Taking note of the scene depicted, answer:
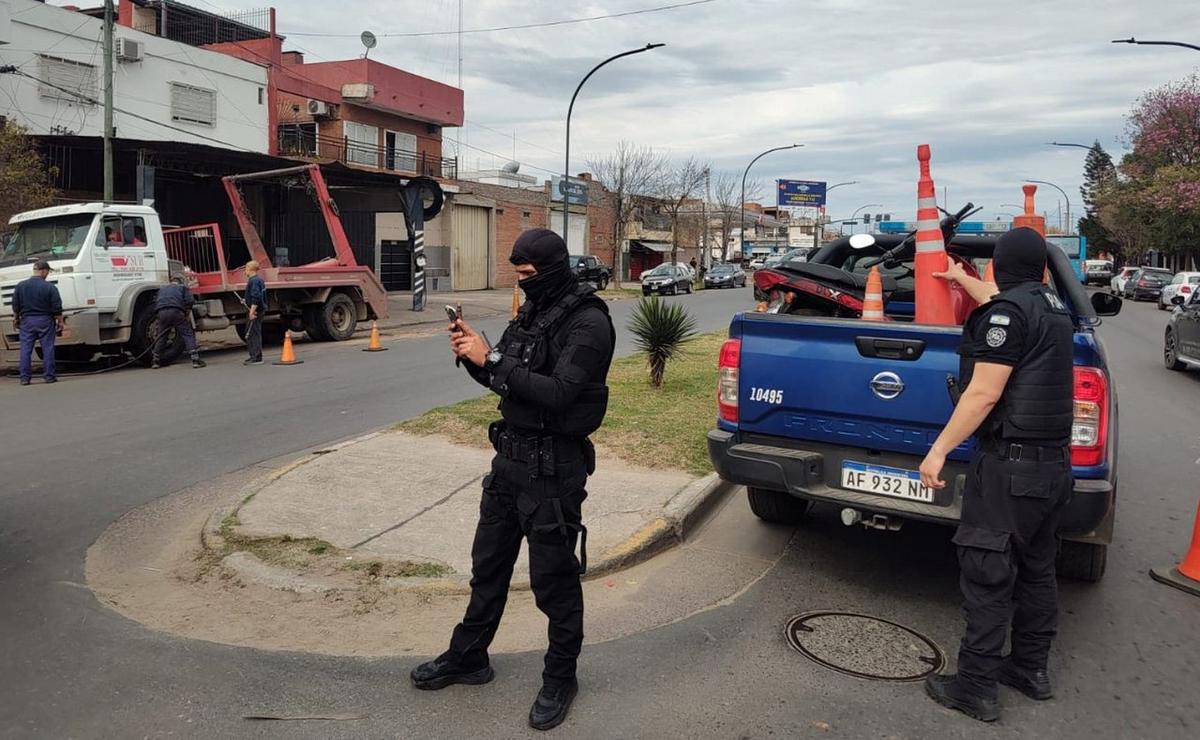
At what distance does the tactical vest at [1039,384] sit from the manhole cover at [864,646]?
1.09 m

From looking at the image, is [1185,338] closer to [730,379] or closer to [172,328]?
[730,379]

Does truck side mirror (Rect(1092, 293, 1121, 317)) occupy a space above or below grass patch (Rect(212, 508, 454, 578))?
above

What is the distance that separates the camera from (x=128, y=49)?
80.3ft

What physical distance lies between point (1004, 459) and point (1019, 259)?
793 millimetres

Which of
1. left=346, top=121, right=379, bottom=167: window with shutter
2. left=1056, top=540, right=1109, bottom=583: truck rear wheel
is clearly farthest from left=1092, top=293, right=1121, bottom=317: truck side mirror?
left=346, top=121, right=379, bottom=167: window with shutter

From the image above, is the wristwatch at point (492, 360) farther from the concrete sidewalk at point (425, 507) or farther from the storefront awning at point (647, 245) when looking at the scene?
the storefront awning at point (647, 245)

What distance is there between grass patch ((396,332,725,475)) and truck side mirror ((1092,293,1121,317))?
2.90 m

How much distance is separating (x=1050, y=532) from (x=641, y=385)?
7258 millimetres

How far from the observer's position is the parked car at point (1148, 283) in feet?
119

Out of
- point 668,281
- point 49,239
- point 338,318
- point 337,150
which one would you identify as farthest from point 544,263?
point 668,281

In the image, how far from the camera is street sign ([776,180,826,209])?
75.4 metres

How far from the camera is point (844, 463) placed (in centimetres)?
417

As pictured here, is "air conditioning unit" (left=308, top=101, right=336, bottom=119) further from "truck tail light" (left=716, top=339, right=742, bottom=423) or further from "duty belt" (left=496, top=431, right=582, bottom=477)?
"duty belt" (left=496, top=431, right=582, bottom=477)

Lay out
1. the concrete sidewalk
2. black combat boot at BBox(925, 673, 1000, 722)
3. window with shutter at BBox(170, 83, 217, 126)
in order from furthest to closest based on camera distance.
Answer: window with shutter at BBox(170, 83, 217, 126)
the concrete sidewalk
black combat boot at BBox(925, 673, 1000, 722)
